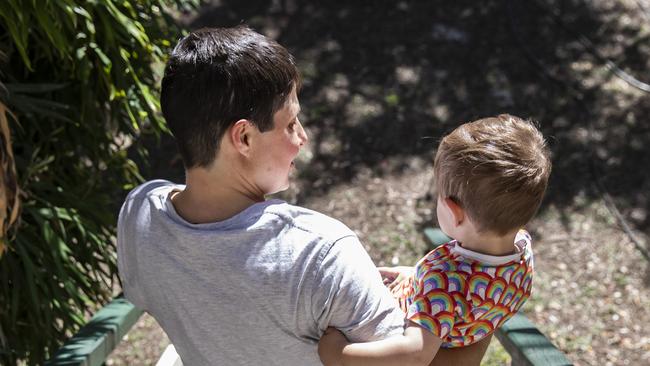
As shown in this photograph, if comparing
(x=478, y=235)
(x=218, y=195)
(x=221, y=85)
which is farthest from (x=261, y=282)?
(x=478, y=235)

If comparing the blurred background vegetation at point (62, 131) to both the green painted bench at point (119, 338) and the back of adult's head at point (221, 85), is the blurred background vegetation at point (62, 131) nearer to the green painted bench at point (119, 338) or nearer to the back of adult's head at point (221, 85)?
the green painted bench at point (119, 338)

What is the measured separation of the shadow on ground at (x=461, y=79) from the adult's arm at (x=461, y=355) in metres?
3.49

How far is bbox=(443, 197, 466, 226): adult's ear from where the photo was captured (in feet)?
5.05

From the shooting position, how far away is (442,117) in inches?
217

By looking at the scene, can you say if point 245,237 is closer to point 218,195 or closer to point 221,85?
point 218,195

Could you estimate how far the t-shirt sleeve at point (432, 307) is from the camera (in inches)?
56.9

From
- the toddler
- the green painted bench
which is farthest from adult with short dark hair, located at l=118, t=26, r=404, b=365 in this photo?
the green painted bench

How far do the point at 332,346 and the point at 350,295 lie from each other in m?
0.09

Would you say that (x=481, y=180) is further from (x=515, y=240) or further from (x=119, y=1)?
(x=119, y=1)

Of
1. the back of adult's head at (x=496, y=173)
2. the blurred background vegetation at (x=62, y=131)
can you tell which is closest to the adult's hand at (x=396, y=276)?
the back of adult's head at (x=496, y=173)

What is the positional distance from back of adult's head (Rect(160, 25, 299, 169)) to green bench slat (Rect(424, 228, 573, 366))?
1.04 meters

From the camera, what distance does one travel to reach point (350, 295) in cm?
129

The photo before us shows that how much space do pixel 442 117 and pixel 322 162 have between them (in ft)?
2.90

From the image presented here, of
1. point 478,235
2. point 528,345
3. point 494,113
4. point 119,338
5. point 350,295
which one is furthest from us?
point 494,113
